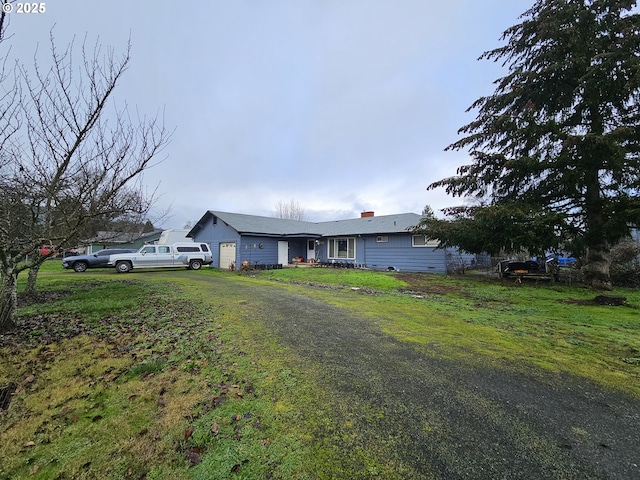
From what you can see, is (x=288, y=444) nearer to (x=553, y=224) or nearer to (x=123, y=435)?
(x=123, y=435)

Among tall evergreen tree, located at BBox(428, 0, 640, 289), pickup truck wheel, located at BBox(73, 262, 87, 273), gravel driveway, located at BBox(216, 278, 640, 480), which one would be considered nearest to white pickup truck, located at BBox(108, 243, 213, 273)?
pickup truck wheel, located at BBox(73, 262, 87, 273)

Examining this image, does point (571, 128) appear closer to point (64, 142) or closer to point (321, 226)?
point (321, 226)

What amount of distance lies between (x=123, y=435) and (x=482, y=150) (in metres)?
14.9

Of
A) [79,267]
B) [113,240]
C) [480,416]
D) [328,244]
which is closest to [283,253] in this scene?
[328,244]

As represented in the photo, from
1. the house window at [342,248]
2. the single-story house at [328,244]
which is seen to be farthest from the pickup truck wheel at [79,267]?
the house window at [342,248]

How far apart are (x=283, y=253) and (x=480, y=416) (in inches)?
772

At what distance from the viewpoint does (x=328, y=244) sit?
21.2 meters

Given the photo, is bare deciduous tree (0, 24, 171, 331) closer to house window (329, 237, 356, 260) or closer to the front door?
house window (329, 237, 356, 260)

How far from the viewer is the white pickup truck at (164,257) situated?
17.7m

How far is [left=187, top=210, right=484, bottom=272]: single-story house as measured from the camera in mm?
16875

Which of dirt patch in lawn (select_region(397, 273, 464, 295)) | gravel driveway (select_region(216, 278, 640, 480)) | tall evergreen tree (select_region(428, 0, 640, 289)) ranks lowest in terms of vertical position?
gravel driveway (select_region(216, 278, 640, 480))

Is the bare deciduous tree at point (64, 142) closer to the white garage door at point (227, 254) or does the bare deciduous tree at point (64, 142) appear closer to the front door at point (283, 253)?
the white garage door at point (227, 254)

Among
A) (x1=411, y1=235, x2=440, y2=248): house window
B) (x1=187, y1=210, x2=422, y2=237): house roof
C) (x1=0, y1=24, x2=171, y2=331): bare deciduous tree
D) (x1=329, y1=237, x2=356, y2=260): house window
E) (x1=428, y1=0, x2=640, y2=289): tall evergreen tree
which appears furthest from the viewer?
(x1=329, y1=237, x2=356, y2=260): house window

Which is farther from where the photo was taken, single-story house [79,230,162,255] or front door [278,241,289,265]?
front door [278,241,289,265]
